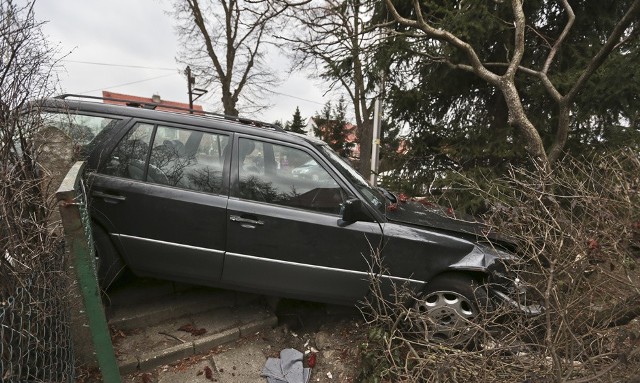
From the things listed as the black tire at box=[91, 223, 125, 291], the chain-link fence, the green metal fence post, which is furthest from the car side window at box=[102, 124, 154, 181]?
the green metal fence post

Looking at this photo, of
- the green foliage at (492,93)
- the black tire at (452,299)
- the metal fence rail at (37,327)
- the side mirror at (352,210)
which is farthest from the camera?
the green foliage at (492,93)

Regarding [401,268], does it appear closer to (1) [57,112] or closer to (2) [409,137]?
(1) [57,112]

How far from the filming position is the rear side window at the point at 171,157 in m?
3.10

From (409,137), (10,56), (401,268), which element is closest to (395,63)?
(409,137)

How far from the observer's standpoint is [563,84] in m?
5.41

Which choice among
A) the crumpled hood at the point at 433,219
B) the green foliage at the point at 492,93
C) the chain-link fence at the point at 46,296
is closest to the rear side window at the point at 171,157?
the chain-link fence at the point at 46,296

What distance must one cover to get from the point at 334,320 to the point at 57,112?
3.03 meters

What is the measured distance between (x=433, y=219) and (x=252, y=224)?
168 cm

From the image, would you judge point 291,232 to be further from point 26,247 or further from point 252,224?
point 26,247

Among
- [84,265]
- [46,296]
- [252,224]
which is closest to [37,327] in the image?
[46,296]

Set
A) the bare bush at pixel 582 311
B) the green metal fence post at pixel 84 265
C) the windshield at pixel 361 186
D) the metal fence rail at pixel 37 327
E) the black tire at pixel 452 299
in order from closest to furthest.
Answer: the metal fence rail at pixel 37 327 → the green metal fence post at pixel 84 265 → the bare bush at pixel 582 311 → the black tire at pixel 452 299 → the windshield at pixel 361 186

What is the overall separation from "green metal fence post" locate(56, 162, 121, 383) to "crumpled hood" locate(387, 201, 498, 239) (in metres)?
2.20

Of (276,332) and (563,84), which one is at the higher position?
(563,84)

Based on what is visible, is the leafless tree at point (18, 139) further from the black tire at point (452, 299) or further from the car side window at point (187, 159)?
the black tire at point (452, 299)
